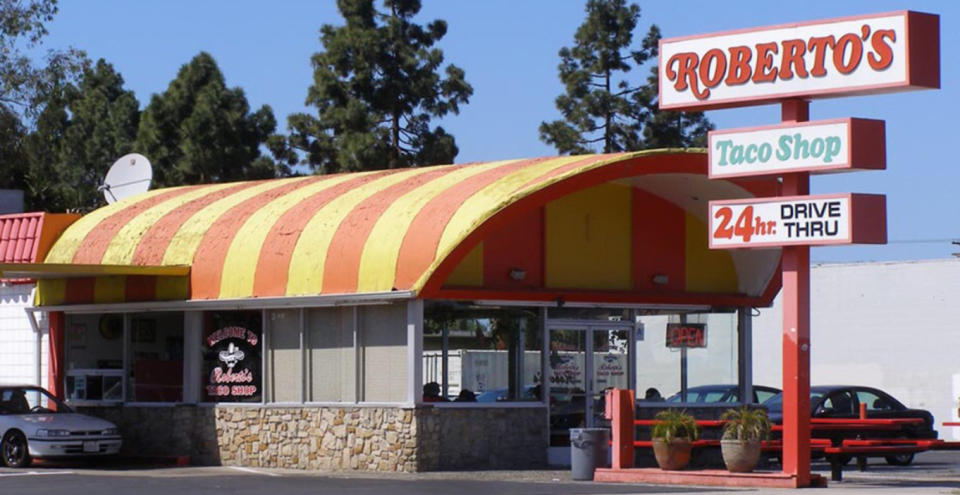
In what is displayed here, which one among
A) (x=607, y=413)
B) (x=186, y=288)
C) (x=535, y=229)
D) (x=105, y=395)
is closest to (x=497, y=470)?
(x=607, y=413)

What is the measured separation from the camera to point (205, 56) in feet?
215

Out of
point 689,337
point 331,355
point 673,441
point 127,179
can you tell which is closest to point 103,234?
point 127,179

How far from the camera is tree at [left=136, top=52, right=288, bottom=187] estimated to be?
62.2 metres

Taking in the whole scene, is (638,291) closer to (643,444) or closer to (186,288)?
(643,444)

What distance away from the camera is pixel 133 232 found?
32625 mm

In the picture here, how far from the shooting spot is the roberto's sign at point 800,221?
74.9 feet

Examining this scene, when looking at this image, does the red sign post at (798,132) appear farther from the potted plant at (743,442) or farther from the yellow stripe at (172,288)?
the yellow stripe at (172,288)

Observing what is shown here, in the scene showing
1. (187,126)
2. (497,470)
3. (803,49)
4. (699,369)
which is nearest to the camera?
(803,49)

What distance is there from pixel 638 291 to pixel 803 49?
788 cm

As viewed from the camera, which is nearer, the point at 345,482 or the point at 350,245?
the point at 345,482

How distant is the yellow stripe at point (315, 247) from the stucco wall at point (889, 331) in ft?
67.3

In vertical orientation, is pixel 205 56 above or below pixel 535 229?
above

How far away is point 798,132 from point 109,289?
47.4ft

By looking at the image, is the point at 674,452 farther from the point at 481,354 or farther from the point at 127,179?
the point at 127,179
